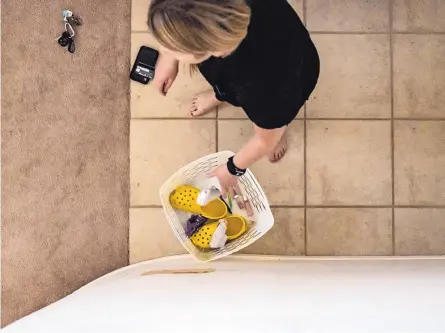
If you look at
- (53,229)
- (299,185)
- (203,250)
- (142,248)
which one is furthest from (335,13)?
(53,229)

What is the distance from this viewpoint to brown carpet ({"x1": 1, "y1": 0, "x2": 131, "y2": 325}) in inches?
60.7

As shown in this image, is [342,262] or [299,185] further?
[299,185]

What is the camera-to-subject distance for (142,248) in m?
1.53

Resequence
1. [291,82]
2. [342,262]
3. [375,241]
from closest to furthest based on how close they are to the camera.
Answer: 1. [291,82]
2. [342,262]
3. [375,241]

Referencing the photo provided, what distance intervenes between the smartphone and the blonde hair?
0.70 meters

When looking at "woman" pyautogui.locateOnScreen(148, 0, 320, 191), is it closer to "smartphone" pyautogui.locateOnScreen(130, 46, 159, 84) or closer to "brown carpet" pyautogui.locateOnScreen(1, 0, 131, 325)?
"smartphone" pyautogui.locateOnScreen(130, 46, 159, 84)

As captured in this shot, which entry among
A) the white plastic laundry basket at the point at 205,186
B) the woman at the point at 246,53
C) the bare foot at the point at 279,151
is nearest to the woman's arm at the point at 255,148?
the woman at the point at 246,53

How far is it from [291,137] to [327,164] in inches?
5.0

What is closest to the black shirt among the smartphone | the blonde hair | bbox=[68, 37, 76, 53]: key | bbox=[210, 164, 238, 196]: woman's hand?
the blonde hair

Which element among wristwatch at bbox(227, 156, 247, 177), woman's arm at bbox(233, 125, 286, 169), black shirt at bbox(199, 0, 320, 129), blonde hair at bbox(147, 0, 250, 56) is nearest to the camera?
blonde hair at bbox(147, 0, 250, 56)

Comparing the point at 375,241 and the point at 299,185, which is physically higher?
the point at 299,185

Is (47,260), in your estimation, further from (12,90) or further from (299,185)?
(299,185)

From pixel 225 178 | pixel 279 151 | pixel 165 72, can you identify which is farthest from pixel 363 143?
pixel 165 72

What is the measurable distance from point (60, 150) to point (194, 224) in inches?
17.7
